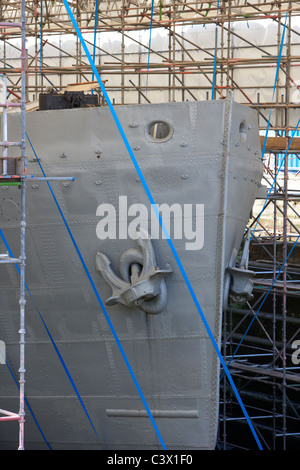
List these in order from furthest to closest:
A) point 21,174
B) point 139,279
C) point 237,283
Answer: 1. point 237,283
2. point 139,279
3. point 21,174

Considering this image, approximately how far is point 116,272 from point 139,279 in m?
0.45

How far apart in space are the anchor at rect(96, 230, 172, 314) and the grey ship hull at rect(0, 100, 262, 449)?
14 centimetres

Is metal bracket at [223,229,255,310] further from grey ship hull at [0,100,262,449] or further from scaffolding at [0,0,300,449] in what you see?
scaffolding at [0,0,300,449]


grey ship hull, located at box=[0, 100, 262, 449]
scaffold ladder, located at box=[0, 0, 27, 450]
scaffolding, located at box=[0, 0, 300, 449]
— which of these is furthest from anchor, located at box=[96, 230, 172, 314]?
scaffolding, located at box=[0, 0, 300, 449]

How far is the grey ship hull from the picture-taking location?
941 centimetres

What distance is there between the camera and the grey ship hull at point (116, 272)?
370 inches

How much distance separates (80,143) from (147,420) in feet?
12.2

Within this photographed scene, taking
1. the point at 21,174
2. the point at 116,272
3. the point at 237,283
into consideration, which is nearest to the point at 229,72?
the point at 237,283

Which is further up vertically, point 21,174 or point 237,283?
point 21,174

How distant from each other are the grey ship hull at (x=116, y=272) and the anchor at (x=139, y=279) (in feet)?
0.46

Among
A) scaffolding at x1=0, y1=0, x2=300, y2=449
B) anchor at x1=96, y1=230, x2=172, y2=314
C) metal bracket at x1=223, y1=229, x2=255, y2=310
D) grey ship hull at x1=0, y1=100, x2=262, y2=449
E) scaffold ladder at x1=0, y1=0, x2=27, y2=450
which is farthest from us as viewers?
scaffolding at x1=0, y1=0, x2=300, y2=449

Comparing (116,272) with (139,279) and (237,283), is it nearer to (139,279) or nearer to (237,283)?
(139,279)

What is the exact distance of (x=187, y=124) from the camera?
30.7 feet

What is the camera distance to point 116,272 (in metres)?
9.61
